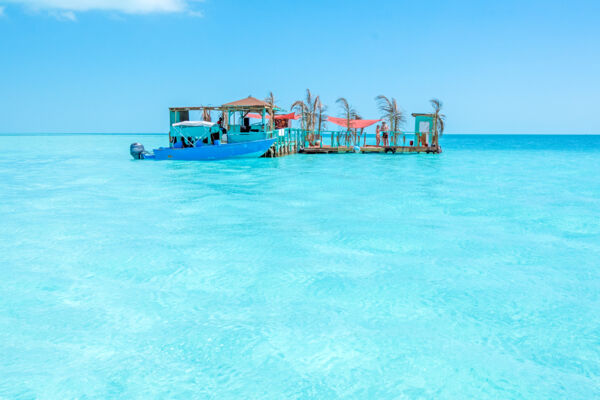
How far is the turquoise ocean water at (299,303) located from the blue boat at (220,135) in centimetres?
1371

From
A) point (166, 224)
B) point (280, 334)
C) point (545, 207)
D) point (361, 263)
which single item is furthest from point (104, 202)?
point (545, 207)

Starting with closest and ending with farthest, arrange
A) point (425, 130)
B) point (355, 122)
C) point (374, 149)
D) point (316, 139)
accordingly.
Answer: point (355, 122) → point (425, 130) → point (374, 149) → point (316, 139)

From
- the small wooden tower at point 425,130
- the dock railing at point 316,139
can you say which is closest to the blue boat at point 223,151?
the dock railing at point 316,139

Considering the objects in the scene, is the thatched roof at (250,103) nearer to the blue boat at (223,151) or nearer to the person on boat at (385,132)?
the blue boat at (223,151)

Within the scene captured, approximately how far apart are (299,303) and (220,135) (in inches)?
833

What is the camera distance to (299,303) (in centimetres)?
530

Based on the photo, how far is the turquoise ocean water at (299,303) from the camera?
376cm

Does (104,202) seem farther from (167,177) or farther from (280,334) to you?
(280,334)

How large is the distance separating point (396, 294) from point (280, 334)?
180cm

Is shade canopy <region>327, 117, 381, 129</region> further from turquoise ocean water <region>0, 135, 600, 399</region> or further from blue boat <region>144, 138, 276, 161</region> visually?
turquoise ocean water <region>0, 135, 600, 399</region>

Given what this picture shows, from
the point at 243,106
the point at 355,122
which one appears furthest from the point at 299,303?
the point at 355,122

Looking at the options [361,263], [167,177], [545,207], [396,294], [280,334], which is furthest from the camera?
[167,177]

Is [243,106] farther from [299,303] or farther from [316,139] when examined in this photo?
[299,303]

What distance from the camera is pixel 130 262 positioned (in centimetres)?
689
